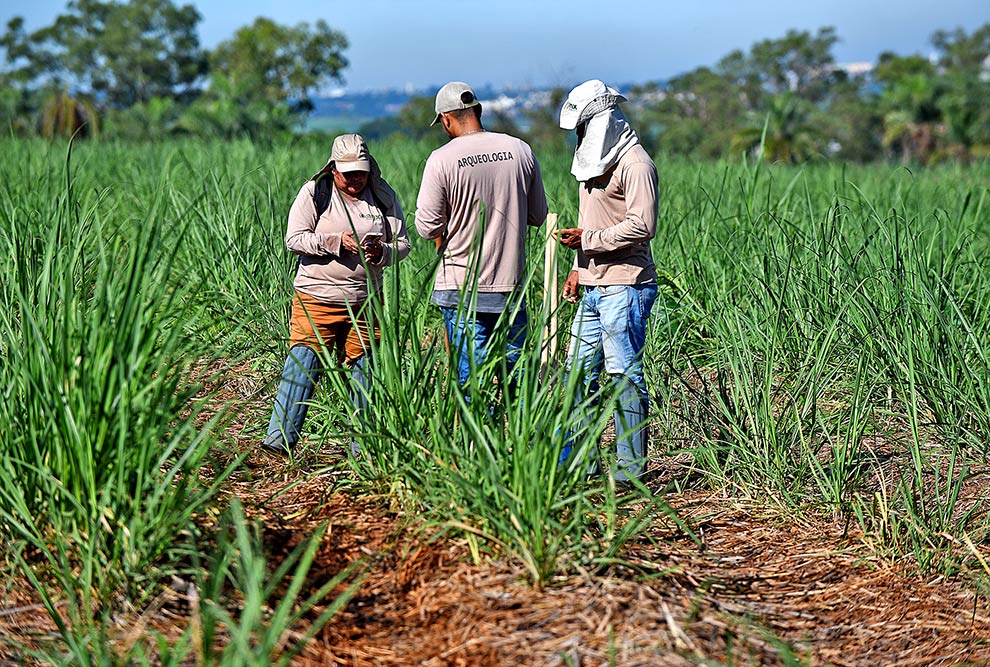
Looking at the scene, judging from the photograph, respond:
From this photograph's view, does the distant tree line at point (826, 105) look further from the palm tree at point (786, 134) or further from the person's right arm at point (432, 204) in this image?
the person's right arm at point (432, 204)

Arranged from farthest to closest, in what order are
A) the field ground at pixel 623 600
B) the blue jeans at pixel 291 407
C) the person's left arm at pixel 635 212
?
the person's left arm at pixel 635 212
the blue jeans at pixel 291 407
the field ground at pixel 623 600

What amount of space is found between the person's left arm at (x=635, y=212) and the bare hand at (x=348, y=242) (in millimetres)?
842

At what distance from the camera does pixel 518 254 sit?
3.82 m

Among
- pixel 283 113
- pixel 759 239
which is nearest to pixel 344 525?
pixel 759 239

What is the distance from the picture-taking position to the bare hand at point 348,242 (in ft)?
11.7

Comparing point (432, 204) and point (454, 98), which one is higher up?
point (454, 98)

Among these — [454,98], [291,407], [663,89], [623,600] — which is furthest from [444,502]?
[663,89]

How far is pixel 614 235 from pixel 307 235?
108cm

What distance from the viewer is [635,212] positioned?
3.50 m

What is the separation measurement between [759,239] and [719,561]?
2.28 m

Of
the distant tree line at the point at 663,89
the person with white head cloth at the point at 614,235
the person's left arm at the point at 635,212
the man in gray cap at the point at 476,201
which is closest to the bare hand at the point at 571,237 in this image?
the person with white head cloth at the point at 614,235

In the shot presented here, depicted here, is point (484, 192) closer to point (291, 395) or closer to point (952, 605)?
point (291, 395)

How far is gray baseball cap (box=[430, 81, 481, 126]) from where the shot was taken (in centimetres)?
377

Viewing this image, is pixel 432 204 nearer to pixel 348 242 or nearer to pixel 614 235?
pixel 348 242
